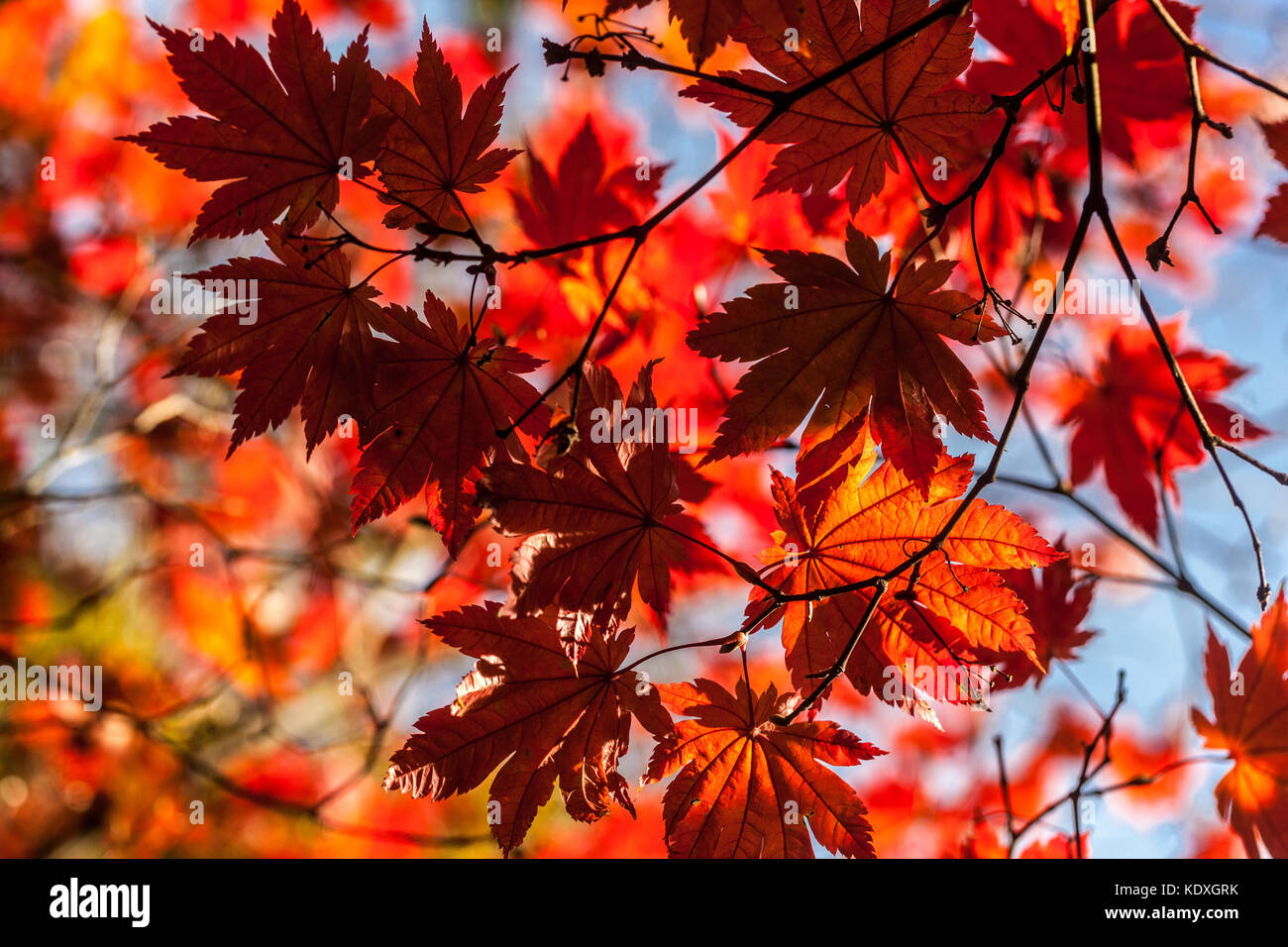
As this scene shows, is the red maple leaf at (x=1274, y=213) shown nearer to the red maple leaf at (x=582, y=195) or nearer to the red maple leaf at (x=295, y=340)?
the red maple leaf at (x=582, y=195)

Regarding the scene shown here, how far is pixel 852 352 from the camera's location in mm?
1096

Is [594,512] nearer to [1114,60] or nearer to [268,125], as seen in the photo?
[268,125]

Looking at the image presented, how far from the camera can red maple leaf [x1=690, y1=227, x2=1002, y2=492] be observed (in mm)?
1032

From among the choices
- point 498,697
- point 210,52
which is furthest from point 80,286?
point 498,697

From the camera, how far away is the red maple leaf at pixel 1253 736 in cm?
136

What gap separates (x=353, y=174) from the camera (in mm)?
1057

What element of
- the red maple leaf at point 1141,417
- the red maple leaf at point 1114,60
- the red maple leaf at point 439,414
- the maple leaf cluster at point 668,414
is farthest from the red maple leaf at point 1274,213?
the red maple leaf at point 439,414

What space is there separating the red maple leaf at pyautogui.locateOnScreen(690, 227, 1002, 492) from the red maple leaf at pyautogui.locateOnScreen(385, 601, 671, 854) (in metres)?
0.42

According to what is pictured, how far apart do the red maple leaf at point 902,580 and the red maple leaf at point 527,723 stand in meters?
0.26

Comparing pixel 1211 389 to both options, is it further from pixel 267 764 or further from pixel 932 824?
pixel 267 764

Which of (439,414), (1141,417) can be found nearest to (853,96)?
(439,414)

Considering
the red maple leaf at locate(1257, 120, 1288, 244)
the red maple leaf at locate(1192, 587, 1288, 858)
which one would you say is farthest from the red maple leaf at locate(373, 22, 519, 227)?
the red maple leaf at locate(1192, 587, 1288, 858)

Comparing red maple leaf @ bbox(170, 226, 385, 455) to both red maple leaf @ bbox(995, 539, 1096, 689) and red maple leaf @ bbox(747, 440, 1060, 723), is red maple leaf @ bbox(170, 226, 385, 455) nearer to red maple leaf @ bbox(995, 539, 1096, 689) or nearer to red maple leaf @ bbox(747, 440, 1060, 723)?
red maple leaf @ bbox(747, 440, 1060, 723)

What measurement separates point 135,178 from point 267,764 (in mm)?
3864
